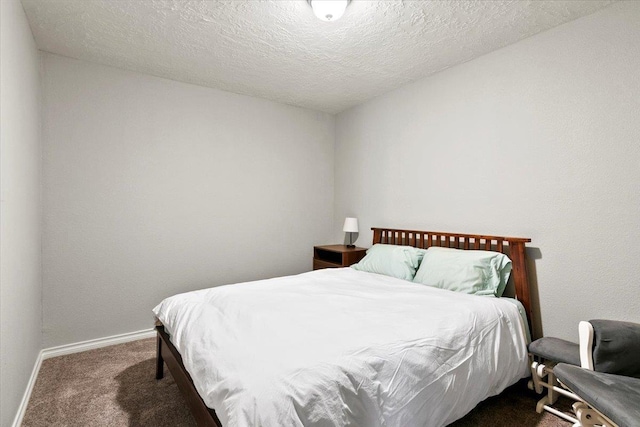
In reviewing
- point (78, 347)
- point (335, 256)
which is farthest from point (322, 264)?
point (78, 347)

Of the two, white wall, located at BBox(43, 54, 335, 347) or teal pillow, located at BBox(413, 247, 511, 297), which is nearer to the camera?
teal pillow, located at BBox(413, 247, 511, 297)

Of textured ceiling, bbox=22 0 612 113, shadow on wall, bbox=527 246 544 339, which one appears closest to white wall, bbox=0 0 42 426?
textured ceiling, bbox=22 0 612 113

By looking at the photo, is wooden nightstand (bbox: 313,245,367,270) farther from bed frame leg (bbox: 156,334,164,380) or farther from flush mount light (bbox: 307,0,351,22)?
flush mount light (bbox: 307,0,351,22)

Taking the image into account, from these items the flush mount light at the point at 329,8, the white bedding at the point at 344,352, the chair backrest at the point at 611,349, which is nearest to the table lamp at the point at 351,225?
the white bedding at the point at 344,352

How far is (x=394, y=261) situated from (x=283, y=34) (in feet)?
7.03

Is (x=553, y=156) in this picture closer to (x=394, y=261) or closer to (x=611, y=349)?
(x=611, y=349)

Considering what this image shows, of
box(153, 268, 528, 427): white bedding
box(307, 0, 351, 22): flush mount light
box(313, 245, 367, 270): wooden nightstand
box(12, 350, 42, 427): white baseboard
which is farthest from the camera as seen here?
box(313, 245, 367, 270): wooden nightstand

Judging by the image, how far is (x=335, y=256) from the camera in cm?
389

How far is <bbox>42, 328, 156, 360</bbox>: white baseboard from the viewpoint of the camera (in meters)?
2.63

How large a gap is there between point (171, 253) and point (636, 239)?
376 centimetres

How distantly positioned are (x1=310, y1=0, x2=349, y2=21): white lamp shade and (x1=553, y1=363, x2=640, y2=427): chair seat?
7.83 ft

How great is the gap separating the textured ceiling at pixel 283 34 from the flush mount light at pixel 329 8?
0.31 feet

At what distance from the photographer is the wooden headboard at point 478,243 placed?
229 centimetres

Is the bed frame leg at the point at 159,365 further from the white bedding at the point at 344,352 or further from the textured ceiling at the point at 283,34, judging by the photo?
the textured ceiling at the point at 283,34
